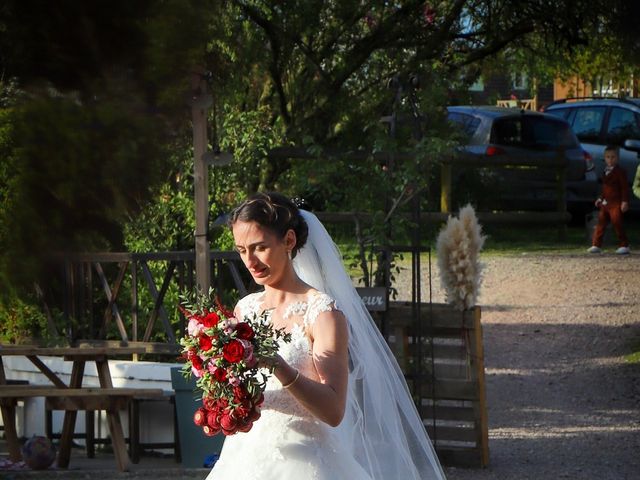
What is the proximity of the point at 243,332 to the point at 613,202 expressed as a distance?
1107cm

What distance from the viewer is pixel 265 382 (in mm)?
3473

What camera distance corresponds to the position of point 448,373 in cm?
757

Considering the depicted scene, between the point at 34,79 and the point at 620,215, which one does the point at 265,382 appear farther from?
the point at 620,215

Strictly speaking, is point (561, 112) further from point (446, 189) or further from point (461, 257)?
point (461, 257)

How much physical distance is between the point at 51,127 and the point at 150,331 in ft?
7.93

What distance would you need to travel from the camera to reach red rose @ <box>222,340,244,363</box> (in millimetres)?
3346

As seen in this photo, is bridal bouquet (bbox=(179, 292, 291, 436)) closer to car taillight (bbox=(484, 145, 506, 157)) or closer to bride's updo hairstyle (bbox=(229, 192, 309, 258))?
bride's updo hairstyle (bbox=(229, 192, 309, 258))

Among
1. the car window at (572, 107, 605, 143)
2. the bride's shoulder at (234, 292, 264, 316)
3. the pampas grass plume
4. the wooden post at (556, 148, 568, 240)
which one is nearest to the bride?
the bride's shoulder at (234, 292, 264, 316)

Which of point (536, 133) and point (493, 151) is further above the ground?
point (536, 133)

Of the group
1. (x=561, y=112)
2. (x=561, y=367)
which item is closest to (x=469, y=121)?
(x=561, y=112)

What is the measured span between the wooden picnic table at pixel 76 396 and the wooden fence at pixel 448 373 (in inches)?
61.6

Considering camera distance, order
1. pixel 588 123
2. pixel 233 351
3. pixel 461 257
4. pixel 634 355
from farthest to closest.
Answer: pixel 588 123 → pixel 634 355 → pixel 461 257 → pixel 233 351

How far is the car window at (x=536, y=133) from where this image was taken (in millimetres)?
16328

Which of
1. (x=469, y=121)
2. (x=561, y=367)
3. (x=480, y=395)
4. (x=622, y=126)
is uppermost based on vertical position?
(x=469, y=121)
